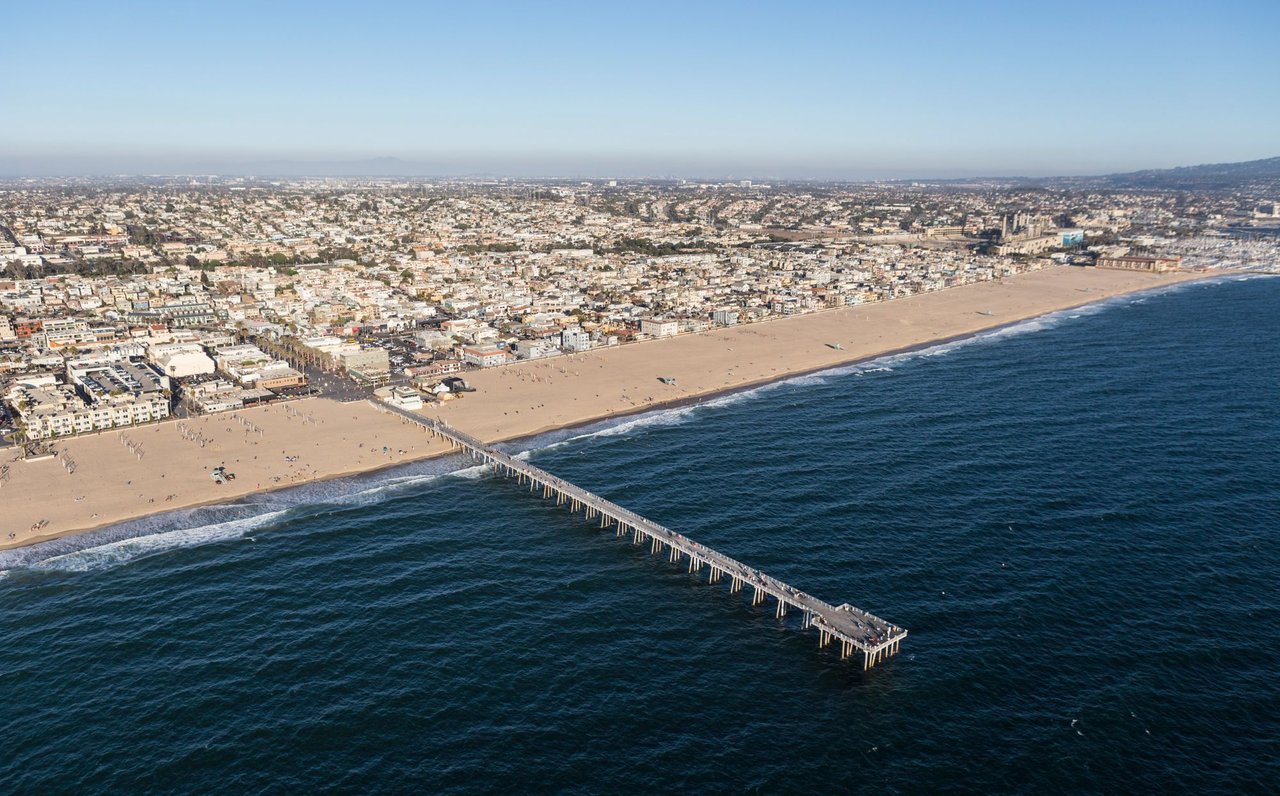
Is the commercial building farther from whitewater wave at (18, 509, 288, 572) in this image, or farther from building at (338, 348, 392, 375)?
whitewater wave at (18, 509, 288, 572)

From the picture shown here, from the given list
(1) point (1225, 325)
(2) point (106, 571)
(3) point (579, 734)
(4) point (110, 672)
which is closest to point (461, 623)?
(3) point (579, 734)

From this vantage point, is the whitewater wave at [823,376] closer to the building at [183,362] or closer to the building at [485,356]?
the building at [485,356]

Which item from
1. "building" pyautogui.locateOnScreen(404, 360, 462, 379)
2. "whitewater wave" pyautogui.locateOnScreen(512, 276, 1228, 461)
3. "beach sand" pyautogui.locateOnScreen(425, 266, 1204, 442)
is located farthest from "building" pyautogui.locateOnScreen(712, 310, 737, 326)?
"building" pyautogui.locateOnScreen(404, 360, 462, 379)

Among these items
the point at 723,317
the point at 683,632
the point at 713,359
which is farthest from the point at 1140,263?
the point at 683,632

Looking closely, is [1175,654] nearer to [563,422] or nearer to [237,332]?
[563,422]

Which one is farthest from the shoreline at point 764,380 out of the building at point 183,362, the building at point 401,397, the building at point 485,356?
the building at point 183,362

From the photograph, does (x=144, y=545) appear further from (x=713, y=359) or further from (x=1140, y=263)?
(x=1140, y=263)

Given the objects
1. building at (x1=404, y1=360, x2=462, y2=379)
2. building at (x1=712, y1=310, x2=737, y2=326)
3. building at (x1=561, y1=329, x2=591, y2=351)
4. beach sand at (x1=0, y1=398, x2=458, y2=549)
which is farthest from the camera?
building at (x1=712, y1=310, x2=737, y2=326)
